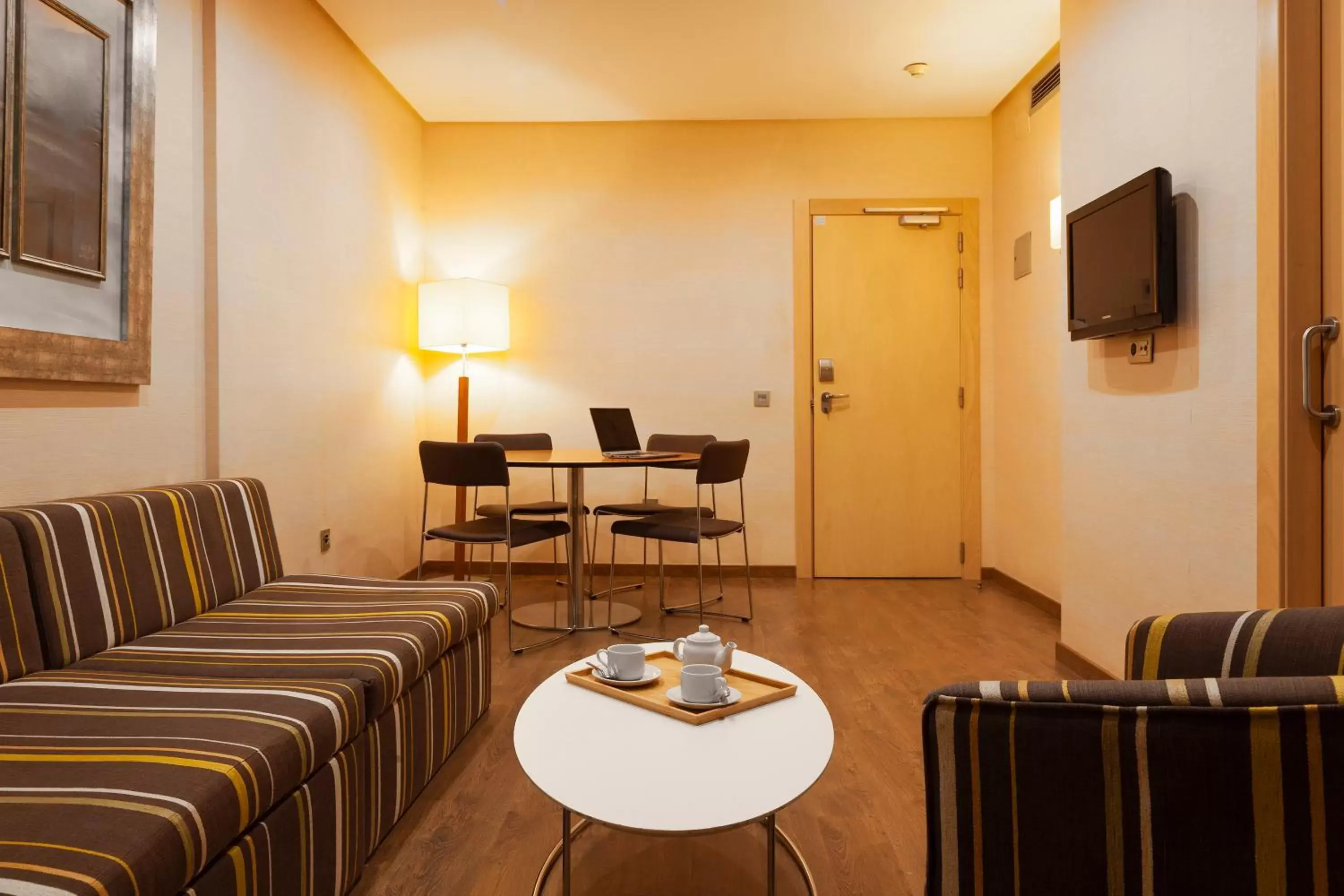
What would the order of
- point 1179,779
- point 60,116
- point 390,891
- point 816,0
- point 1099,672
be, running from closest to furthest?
point 1179,779 < point 390,891 < point 60,116 < point 1099,672 < point 816,0

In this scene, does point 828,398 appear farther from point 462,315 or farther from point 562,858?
point 562,858

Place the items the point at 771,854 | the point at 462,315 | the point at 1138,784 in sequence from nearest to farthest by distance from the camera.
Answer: the point at 1138,784
the point at 771,854
the point at 462,315

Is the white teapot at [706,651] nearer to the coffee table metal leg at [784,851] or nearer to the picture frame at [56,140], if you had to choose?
the coffee table metal leg at [784,851]

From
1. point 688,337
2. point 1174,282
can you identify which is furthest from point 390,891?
point 688,337

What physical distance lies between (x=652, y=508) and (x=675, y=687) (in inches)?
99.1

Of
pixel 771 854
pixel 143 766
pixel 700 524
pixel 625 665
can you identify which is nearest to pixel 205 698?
pixel 143 766

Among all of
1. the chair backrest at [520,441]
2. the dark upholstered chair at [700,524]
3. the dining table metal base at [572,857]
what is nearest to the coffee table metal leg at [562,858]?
the dining table metal base at [572,857]

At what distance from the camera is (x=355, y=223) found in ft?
12.6

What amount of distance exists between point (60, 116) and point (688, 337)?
3228mm

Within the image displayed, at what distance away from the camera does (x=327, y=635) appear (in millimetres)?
1861

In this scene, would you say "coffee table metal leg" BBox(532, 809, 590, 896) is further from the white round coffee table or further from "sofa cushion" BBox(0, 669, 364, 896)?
"sofa cushion" BBox(0, 669, 364, 896)

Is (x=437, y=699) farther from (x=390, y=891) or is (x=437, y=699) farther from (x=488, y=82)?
(x=488, y=82)

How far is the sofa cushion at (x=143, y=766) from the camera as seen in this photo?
3.13ft

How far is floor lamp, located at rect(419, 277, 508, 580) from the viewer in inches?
170
